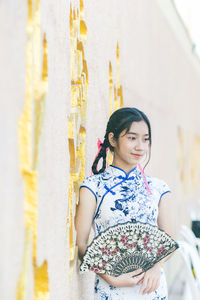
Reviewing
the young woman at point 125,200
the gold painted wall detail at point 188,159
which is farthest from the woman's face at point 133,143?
the gold painted wall detail at point 188,159

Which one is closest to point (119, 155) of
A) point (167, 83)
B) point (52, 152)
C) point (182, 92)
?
point (52, 152)

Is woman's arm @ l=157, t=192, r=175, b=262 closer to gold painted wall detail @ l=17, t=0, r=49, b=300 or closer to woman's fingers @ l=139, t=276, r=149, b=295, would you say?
woman's fingers @ l=139, t=276, r=149, b=295

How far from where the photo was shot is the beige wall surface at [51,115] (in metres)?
1.66

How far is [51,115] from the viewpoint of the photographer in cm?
219

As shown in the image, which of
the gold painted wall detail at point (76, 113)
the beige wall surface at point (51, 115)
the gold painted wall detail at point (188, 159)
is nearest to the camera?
the beige wall surface at point (51, 115)

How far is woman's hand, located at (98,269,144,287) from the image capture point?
2318 millimetres

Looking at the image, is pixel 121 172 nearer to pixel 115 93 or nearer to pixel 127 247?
pixel 127 247

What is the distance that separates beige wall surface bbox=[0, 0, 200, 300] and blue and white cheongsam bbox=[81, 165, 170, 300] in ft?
0.47

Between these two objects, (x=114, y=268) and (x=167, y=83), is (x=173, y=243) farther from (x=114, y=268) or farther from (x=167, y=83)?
(x=167, y=83)

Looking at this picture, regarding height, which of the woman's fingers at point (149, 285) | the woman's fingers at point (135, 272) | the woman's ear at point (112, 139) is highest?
the woman's ear at point (112, 139)

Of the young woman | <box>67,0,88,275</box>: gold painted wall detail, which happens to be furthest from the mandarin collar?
<box>67,0,88,275</box>: gold painted wall detail

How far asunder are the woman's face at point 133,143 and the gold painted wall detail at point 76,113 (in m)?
0.25

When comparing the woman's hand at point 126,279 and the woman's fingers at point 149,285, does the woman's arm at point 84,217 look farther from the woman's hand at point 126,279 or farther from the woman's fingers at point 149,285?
the woman's fingers at point 149,285

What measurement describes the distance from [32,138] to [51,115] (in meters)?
0.32
